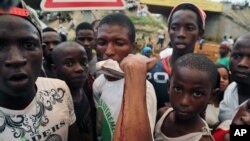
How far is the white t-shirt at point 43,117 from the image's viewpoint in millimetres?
1942

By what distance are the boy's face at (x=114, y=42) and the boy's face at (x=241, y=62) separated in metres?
0.89

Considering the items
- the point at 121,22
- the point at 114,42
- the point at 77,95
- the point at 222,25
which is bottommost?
the point at 222,25

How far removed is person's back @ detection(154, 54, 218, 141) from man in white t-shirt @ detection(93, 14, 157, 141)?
216mm

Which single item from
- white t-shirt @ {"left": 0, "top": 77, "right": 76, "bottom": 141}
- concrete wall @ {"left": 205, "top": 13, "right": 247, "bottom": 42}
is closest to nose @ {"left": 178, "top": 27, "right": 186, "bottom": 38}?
white t-shirt @ {"left": 0, "top": 77, "right": 76, "bottom": 141}

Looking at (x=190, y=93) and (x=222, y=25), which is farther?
(x=222, y=25)

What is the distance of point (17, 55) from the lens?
75.0 inches

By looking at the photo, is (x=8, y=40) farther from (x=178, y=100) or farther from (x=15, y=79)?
(x=178, y=100)

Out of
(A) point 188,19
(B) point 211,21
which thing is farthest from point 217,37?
(A) point 188,19

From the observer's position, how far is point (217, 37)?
3825 cm

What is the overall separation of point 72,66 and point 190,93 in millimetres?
1235

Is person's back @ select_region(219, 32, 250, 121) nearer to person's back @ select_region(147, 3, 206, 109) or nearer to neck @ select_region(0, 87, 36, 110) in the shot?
person's back @ select_region(147, 3, 206, 109)

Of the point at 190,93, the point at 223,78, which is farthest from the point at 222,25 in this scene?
the point at 190,93

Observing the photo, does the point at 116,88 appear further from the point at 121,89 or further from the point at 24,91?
the point at 24,91

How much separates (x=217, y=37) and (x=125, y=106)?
3798 centimetres
